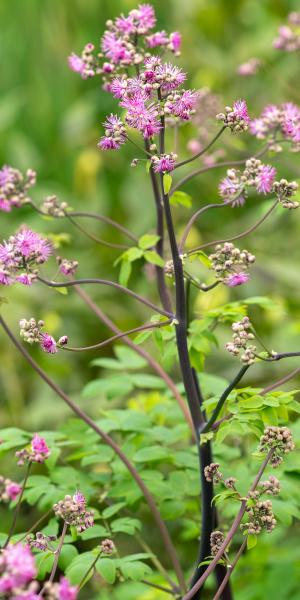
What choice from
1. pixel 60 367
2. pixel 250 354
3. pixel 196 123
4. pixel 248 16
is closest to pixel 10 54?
pixel 248 16

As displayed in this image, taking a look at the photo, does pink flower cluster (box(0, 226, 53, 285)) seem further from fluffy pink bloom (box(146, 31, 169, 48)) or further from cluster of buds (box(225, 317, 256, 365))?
fluffy pink bloom (box(146, 31, 169, 48))

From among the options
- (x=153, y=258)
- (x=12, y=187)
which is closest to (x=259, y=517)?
(x=153, y=258)

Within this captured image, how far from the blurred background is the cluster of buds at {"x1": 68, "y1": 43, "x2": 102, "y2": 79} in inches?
67.5

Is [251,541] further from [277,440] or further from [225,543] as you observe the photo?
[277,440]

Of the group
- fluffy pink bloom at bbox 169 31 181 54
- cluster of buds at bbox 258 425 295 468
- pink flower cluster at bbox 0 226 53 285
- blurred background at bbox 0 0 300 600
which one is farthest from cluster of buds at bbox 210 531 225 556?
blurred background at bbox 0 0 300 600

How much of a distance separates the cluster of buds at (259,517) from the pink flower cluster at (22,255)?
0.52m

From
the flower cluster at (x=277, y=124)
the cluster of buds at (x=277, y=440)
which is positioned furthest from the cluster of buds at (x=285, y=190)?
the cluster of buds at (x=277, y=440)

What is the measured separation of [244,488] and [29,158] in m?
4.27

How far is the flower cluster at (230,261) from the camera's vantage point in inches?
54.6

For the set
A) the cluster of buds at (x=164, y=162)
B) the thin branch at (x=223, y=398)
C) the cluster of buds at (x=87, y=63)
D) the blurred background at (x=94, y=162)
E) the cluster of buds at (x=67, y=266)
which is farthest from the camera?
the blurred background at (x=94, y=162)

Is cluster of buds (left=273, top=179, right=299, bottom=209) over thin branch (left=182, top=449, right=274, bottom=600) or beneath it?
over

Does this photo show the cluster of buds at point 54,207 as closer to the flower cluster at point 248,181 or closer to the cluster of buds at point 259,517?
the flower cluster at point 248,181

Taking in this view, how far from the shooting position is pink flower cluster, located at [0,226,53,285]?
4.43 ft

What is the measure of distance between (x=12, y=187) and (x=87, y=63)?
11.6 inches
